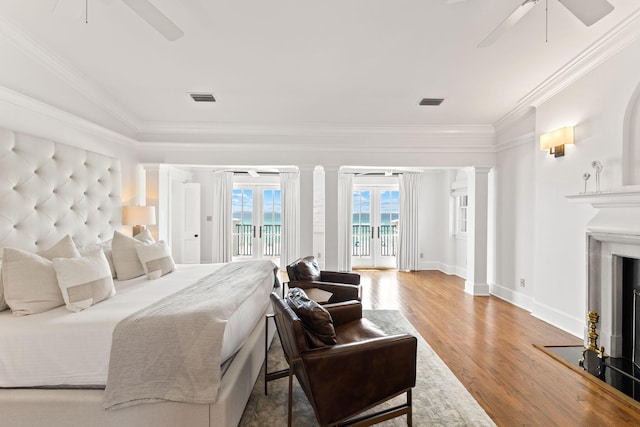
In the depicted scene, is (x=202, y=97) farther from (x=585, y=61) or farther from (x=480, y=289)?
(x=480, y=289)

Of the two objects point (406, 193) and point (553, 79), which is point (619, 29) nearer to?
point (553, 79)

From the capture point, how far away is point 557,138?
136 inches

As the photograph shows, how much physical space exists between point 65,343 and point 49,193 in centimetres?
174

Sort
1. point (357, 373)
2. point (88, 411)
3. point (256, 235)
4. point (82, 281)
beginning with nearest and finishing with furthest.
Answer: point (88, 411)
point (357, 373)
point (82, 281)
point (256, 235)

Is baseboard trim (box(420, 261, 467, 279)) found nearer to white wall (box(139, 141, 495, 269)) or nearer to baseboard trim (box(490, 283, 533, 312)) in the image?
→ baseboard trim (box(490, 283, 533, 312))

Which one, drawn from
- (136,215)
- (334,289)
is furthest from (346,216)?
(136,215)

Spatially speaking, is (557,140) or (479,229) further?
(479,229)

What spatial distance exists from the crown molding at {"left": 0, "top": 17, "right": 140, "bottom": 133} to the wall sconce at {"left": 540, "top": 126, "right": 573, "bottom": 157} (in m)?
4.90

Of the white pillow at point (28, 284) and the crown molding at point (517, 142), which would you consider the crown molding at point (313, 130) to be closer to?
the crown molding at point (517, 142)

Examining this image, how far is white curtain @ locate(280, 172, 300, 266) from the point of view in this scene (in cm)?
711

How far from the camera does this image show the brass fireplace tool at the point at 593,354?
8.72ft

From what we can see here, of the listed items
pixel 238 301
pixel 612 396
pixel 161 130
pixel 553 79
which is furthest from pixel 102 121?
pixel 612 396

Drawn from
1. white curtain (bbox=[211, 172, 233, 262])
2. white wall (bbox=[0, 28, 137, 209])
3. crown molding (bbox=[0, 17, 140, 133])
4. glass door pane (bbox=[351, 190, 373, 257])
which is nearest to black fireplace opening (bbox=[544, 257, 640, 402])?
glass door pane (bbox=[351, 190, 373, 257])

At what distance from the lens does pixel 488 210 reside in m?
5.20
